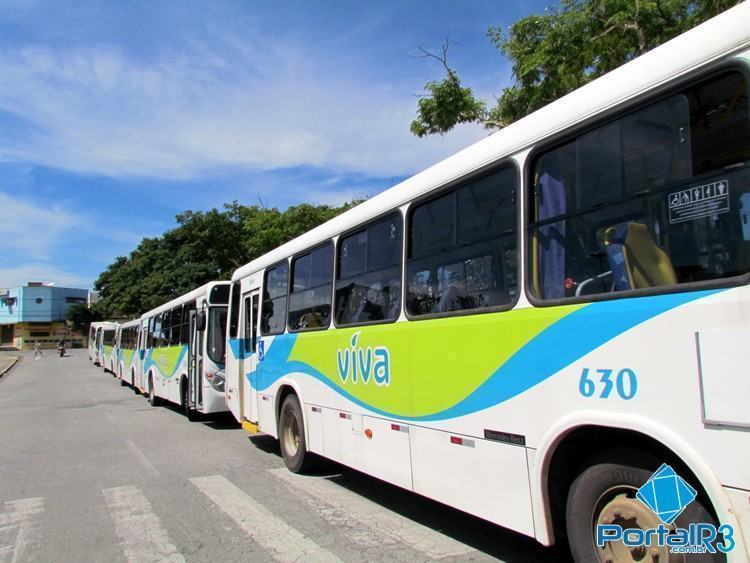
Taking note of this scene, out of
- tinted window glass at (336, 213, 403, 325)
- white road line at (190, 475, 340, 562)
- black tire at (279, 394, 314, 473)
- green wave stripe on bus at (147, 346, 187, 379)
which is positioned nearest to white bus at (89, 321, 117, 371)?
green wave stripe on bus at (147, 346, 187, 379)

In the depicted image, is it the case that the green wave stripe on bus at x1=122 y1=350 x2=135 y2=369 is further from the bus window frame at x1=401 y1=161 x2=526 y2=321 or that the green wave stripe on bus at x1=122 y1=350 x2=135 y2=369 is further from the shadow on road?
the bus window frame at x1=401 y1=161 x2=526 y2=321

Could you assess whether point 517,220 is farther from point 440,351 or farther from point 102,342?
point 102,342

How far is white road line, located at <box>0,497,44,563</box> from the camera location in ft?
15.7

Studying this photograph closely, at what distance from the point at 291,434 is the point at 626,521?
523cm

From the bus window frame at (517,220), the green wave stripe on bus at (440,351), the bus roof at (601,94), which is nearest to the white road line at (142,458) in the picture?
the green wave stripe on bus at (440,351)

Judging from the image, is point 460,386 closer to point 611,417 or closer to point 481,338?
point 481,338

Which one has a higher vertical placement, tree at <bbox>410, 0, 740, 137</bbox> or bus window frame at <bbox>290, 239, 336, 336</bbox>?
tree at <bbox>410, 0, 740, 137</bbox>

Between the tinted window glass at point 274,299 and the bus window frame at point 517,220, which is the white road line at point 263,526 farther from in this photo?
the tinted window glass at point 274,299

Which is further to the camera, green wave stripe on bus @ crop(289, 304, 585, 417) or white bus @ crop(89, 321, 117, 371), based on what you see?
white bus @ crop(89, 321, 117, 371)

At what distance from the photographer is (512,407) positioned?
3.73 m

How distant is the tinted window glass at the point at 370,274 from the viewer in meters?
5.29

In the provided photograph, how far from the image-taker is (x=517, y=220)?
3842 millimetres

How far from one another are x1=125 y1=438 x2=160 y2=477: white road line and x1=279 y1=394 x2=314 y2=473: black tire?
167cm

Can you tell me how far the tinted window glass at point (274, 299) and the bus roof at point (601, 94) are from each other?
2.89 m
